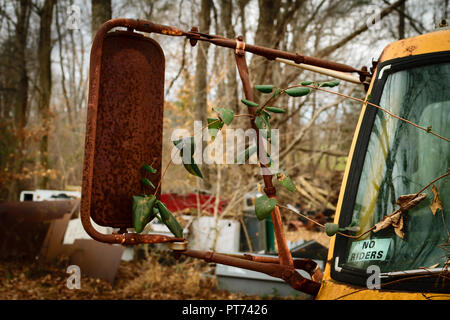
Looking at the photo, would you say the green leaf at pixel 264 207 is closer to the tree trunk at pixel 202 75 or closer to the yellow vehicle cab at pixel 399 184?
the yellow vehicle cab at pixel 399 184

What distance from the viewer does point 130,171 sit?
49.6 inches

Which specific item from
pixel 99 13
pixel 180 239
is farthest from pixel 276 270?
pixel 99 13

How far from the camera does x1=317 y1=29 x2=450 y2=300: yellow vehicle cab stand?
4.56 feet

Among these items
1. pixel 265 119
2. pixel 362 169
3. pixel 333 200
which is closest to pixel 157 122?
pixel 265 119

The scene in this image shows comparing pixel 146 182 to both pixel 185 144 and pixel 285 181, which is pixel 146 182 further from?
pixel 285 181

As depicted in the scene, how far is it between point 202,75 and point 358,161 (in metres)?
7.09

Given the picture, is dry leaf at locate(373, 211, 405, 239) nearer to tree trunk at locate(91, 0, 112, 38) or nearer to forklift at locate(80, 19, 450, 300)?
forklift at locate(80, 19, 450, 300)

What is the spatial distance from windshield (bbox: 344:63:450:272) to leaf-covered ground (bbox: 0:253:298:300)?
13.6 feet

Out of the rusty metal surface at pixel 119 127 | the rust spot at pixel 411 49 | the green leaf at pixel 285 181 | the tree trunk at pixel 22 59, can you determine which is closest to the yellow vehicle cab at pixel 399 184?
the rust spot at pixel 411 49

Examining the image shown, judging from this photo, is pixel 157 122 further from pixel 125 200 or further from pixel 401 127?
pixel 401 127

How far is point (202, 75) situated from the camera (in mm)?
8453

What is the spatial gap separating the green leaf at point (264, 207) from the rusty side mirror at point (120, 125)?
336mm

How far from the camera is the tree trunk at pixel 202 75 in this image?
744cm
